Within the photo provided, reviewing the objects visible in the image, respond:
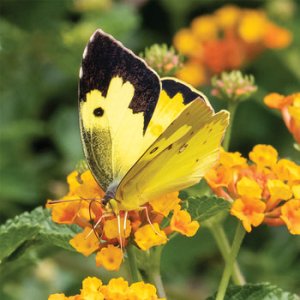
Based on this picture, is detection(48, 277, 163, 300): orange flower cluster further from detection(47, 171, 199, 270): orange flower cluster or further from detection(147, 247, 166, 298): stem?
detection(147, 247, 166, 298): stem

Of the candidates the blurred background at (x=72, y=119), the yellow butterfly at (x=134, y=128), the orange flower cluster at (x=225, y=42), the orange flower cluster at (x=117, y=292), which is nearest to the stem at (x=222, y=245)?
the yellow butterfly at (x=134, y=128)

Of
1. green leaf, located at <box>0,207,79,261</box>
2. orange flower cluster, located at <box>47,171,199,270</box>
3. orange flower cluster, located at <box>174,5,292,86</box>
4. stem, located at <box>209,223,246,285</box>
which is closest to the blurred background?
orange flower cluster, located at <box>174,5,292,86</box>

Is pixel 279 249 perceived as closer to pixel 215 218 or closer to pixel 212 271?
pixel 212 271

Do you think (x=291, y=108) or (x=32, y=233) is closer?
(x=32, y=233)

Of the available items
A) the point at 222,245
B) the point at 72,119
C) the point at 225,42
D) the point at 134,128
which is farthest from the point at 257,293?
the point at 72,119

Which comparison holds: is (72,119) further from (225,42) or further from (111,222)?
(111,222)

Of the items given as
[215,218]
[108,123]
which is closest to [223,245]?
[215,218]
